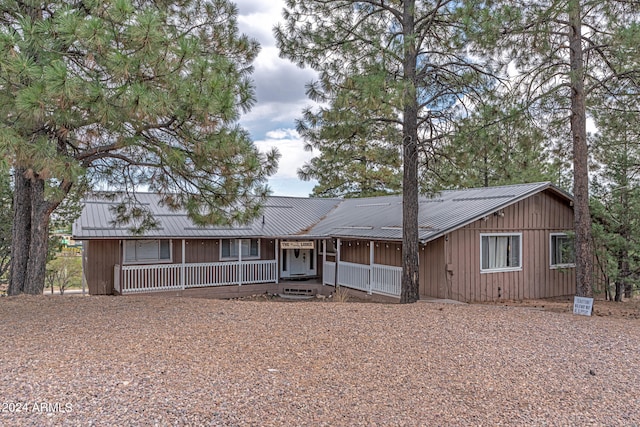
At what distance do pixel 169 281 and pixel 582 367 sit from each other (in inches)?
482

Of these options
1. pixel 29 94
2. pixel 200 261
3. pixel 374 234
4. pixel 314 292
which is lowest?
pixel 314 292

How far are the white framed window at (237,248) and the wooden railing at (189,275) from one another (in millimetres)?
696

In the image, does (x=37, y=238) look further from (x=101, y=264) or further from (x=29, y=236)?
(x=101, y=264)

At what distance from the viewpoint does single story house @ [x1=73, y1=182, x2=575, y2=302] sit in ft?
38.9

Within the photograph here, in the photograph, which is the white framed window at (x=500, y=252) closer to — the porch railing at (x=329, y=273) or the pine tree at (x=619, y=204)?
A: the pine tree at (x=619, y=204)

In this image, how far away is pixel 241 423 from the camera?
3.24 metres

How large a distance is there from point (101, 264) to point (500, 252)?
12492 mm

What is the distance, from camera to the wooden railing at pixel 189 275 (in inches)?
523

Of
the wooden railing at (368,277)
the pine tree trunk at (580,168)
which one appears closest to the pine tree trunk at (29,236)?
the wooden railing at (368,277)

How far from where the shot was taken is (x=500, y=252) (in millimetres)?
12469

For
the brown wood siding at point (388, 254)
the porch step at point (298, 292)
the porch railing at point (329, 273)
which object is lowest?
the porch step at point (298, 292)

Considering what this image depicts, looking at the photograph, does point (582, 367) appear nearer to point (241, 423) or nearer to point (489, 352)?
point (489, 352)

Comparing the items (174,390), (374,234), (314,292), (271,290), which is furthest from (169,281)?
(174,390)

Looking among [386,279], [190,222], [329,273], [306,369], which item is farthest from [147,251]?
[306,369]
